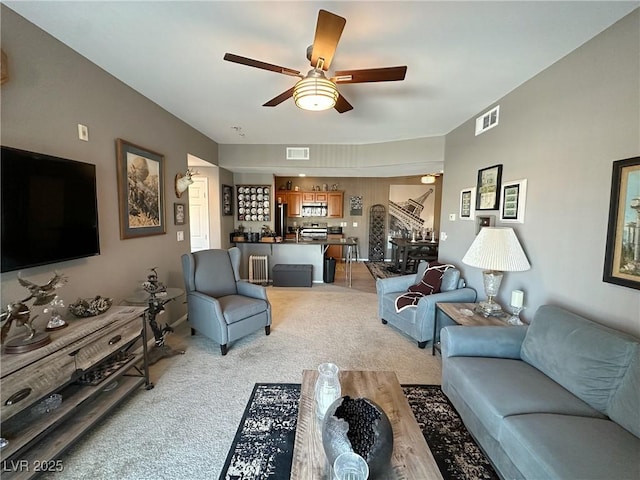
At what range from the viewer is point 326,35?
1.57 meters

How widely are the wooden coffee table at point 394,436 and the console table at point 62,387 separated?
137 cm

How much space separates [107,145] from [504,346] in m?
3.62

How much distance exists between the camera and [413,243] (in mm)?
6062

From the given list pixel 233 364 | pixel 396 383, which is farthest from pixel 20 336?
pixel 396 383

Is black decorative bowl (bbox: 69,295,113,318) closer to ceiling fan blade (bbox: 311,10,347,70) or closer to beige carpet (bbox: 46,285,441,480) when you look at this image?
beige carpet (bbox: 46,285,441,480)

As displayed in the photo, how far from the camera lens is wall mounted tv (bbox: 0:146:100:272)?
157 centimetres

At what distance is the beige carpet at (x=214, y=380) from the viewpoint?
1.61 meters

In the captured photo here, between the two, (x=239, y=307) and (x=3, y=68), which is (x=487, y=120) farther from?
(x=3, y=68)

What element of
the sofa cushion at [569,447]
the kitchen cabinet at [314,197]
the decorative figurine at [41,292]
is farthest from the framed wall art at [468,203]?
the kitchen cabinet at [314,197]

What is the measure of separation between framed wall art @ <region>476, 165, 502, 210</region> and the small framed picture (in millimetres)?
3782

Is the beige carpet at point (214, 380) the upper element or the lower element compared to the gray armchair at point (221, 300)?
lower

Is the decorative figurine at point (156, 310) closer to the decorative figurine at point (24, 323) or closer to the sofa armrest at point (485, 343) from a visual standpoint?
the decorative figurine at point (24, 323)

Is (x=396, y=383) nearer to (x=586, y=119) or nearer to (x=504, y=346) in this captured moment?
(x=504, y=346)

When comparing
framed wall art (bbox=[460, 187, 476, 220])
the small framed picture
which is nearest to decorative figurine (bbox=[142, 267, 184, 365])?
the small framed picture
